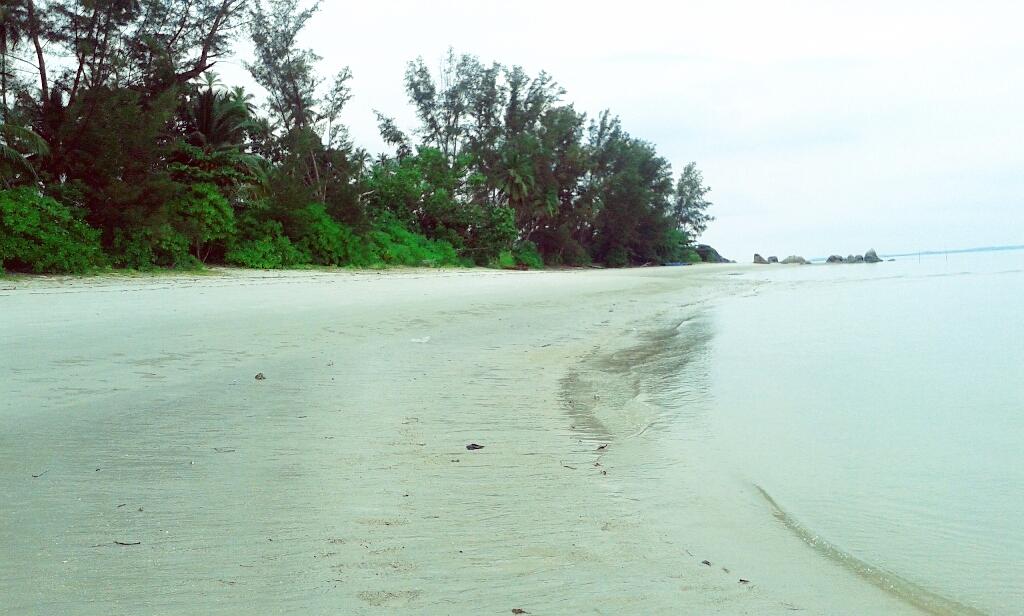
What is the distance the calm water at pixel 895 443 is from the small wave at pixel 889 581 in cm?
3

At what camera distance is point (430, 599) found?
2051 millimetres

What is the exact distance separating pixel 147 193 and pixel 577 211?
35.7 meters

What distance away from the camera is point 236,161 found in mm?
21422

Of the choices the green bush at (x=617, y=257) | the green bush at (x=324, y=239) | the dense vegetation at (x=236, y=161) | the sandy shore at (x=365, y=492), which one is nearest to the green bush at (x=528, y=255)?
the dense vegetation at (x=236, y=161)

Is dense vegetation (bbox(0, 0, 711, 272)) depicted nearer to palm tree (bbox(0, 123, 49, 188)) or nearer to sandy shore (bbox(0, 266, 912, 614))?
palm tree (bbox(0, 123, 49, 188))

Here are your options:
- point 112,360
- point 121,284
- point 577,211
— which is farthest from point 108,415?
point 577,211

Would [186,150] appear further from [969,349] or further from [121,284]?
[969,349]

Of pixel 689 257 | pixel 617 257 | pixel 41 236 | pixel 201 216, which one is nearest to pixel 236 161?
pixel 201 216

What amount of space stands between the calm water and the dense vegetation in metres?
14.3

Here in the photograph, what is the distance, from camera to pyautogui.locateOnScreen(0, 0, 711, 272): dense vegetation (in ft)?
55.0

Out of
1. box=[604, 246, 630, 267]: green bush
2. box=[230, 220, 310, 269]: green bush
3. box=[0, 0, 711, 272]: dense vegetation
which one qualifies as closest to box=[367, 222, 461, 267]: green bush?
box=[0, 0, 711, 272]: dense vegetation

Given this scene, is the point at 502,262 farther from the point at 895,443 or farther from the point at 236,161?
the point at 895,443

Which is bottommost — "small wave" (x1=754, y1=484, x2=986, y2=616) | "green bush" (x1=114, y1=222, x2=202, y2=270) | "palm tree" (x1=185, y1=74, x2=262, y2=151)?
"small wave" (x1=754, y1=484, x2=986, y2=616)

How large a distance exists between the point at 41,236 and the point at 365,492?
14721 millimetres
